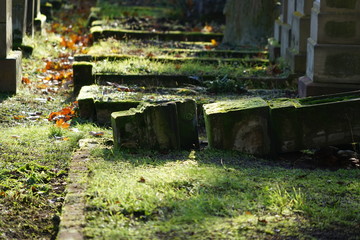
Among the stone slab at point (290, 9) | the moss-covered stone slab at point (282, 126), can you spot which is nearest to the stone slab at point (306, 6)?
the stone slab at point (290, 9)

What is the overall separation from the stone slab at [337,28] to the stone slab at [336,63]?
0.07m

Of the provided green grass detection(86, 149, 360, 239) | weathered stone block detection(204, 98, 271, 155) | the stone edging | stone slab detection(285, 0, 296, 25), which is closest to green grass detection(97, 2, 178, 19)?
stone slab detection(285, 0, 296, 25)

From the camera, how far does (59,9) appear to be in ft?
69.3

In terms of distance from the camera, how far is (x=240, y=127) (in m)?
6.56

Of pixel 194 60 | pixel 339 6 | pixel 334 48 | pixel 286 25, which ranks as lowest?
pixel 194 60

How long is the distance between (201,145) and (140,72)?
11.0 feet

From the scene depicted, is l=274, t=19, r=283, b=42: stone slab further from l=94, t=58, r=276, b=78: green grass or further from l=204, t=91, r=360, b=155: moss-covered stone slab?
l=204, t=91, r=360, b=155: moss-covered stone slab

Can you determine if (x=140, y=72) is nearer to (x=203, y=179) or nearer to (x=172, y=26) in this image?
(x=203, y=179)

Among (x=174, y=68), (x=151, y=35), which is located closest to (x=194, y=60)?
(x=174, y=68)

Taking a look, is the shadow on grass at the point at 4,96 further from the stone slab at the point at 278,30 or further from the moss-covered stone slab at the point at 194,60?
the stone slab at the point at 278,30

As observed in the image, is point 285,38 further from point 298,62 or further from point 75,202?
point 75,202

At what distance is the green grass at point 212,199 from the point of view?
457 cm

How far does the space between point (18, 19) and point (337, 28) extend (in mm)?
6224

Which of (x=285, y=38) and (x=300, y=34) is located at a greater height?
(x=300, y=34)
